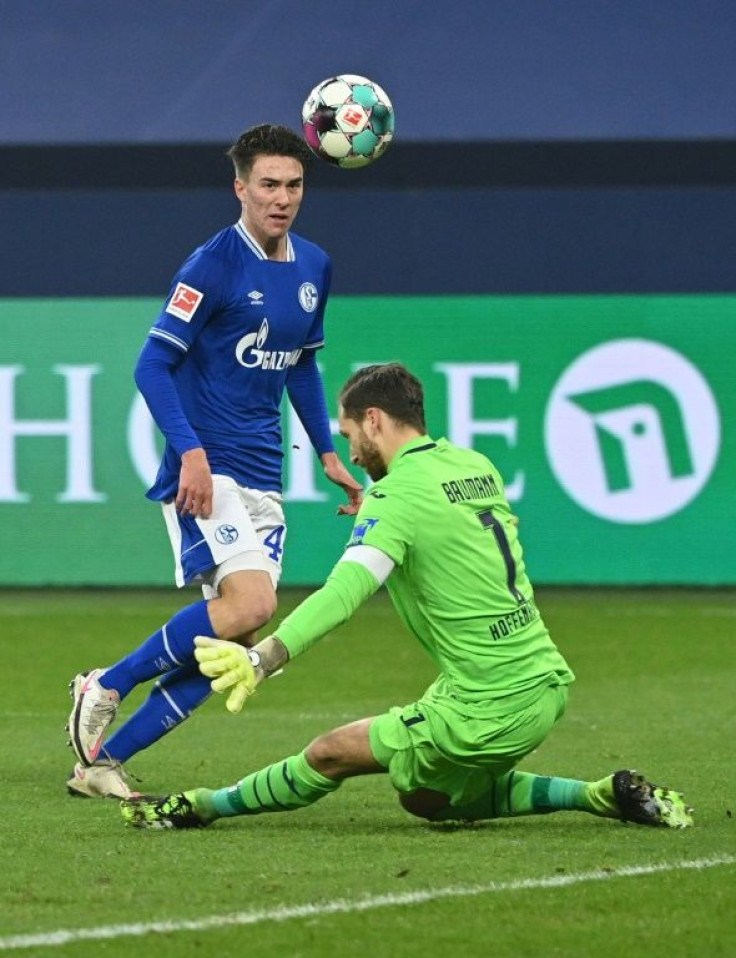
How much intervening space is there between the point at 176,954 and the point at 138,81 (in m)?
13.1

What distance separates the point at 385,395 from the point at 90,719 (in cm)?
175

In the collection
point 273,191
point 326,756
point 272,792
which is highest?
point 273,191

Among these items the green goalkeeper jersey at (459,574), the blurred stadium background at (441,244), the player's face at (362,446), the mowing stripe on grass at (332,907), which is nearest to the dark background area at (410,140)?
the blurred stadium background at (441,244)

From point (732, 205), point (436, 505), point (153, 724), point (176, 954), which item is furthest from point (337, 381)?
point (176, 954)

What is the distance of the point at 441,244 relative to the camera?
16922 mm

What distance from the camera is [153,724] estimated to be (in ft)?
22.1

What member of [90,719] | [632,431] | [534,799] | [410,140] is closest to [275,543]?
[90,719]

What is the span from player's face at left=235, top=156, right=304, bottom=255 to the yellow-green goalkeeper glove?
2.06 metres

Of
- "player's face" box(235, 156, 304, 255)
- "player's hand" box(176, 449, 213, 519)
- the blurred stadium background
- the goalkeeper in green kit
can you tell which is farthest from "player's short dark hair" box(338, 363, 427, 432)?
the blurred stadium background

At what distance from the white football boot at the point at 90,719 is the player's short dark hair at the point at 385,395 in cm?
158

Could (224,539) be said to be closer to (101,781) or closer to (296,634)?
(101,781)

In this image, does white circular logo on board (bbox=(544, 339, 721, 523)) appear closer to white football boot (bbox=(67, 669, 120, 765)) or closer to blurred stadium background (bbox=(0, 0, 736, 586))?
blurred stadium background (bbox=(0, 0, 736, 586))

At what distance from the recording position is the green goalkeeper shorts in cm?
558

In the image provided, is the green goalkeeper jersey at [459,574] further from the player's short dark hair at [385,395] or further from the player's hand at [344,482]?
the player's hand at [344,482]
